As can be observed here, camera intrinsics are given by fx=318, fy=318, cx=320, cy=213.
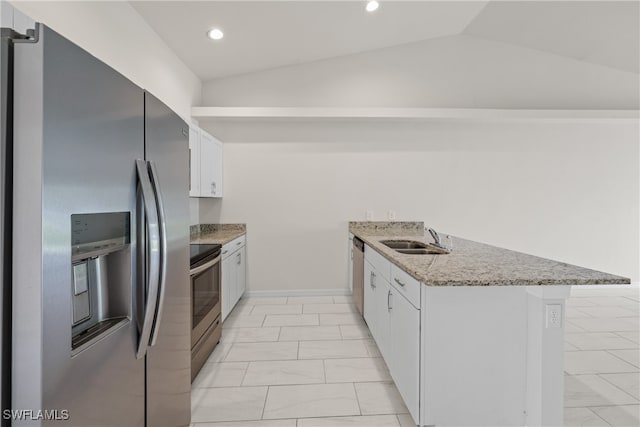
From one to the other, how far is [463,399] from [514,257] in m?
0.94

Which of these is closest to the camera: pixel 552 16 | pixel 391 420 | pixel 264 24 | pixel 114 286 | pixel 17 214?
pixel 17 214

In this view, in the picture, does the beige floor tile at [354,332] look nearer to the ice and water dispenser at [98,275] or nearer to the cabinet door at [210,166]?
the cabinet door at [210,166]

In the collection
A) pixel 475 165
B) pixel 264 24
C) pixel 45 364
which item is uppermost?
pixel 264 24

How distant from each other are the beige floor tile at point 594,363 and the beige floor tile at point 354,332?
1.59m

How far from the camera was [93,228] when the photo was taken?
0.90 metres

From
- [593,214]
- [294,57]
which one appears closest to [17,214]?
[294,57]

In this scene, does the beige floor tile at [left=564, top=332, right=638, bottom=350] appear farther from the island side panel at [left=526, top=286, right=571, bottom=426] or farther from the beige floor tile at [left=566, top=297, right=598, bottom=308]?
the island side panel at [left=526, top=286, right=571, bottom=426]

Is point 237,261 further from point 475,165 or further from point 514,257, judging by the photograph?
point 475,165

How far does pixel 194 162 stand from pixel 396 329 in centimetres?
249

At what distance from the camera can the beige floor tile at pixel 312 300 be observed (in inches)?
162

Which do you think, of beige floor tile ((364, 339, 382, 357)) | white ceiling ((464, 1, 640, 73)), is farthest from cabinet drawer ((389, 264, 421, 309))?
white ceiling ((464, 1, 640, 73))

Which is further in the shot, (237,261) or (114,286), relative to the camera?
(237,261)

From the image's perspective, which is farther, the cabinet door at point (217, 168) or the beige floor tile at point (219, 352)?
the cabinet door at point (217, 168)

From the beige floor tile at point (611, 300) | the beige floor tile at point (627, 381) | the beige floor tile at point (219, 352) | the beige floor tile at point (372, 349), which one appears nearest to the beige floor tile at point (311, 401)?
the beige floor tile at point (372, 349)
